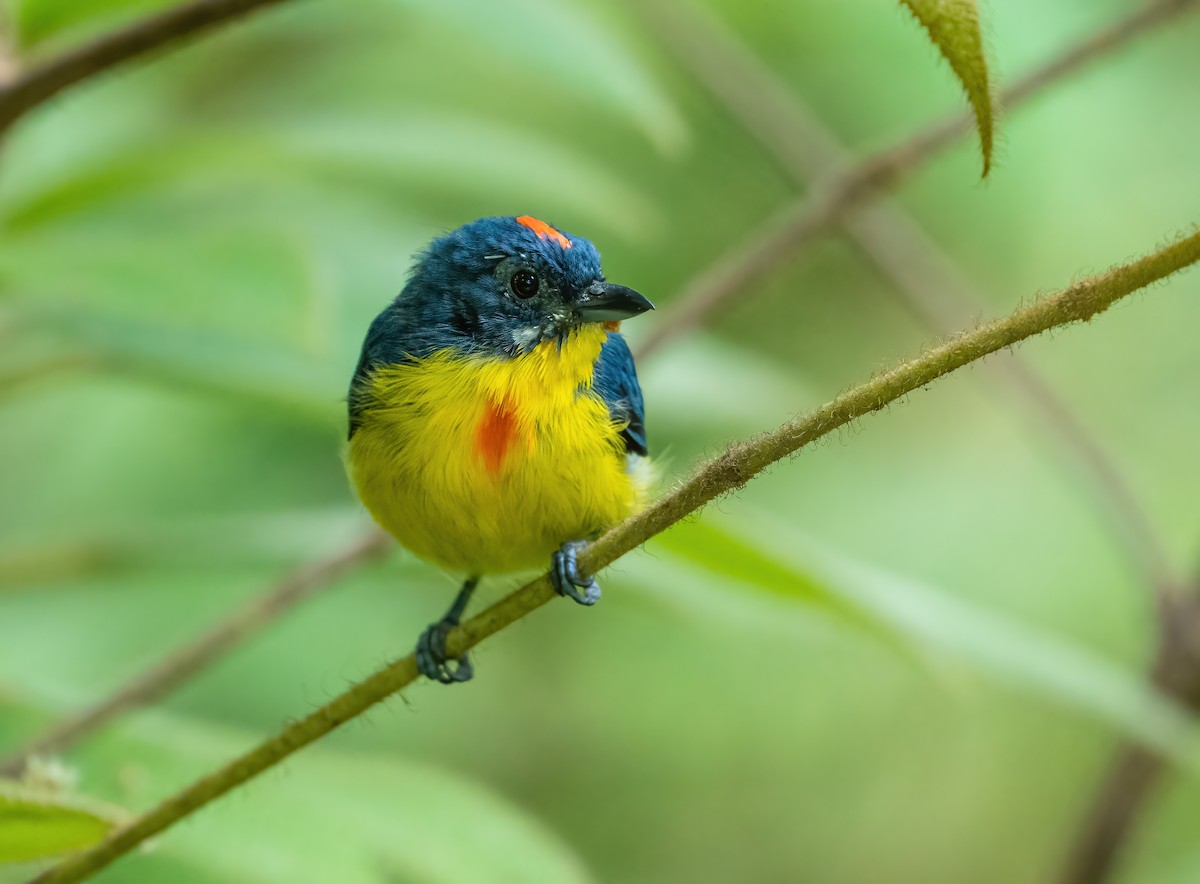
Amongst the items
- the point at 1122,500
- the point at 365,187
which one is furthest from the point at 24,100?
the point at 1122,500

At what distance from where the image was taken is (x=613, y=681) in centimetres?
554

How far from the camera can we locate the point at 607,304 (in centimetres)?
298

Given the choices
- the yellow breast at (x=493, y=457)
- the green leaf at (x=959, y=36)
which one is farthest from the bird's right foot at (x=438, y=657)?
the green leaf at (x=959, y=36)

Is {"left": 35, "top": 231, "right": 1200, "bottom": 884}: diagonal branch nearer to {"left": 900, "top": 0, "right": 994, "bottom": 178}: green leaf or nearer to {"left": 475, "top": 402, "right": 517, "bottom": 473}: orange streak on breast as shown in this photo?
{"left": 900, "top": 0, "right": 994, "bottom": 178}: green leaf

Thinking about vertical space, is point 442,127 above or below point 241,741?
above

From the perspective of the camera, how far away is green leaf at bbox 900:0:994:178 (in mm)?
1252

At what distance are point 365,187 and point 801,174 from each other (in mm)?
1326

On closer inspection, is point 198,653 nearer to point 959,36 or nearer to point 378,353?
point 378,353

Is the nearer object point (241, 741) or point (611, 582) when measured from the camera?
point (241, 741)

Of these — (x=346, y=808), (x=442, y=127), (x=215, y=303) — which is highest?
(x=442, y=127)

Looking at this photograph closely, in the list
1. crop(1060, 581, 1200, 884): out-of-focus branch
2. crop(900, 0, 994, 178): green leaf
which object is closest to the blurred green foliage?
crop(900, 0, 994, 178): green leaf

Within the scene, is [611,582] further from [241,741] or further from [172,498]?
[172,498]

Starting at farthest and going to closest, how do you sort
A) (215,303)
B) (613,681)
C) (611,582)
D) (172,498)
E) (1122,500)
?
(613,681) → (172,498) → (1122,500) → (611,582) → (215,303)

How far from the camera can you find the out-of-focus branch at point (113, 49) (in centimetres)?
216
